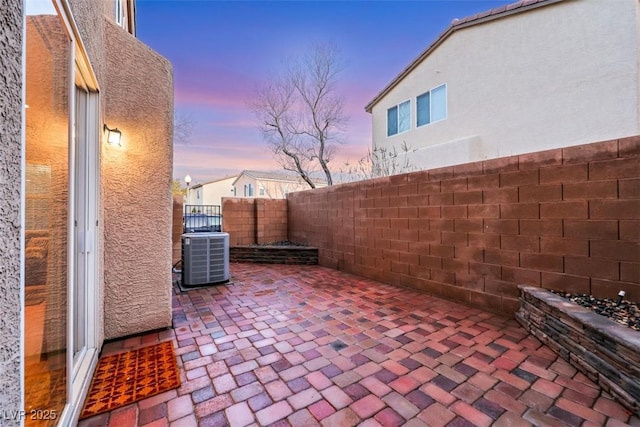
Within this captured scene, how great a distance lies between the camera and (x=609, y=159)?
105 inches

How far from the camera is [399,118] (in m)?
10.1

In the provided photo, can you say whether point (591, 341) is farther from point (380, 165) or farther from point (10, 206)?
point (380, 165)

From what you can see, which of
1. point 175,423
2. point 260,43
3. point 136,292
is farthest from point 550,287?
point 260,43

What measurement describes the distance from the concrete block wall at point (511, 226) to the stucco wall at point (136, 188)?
3.48 m

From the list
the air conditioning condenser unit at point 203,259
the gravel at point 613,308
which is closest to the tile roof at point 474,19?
the gravel at point 613,308

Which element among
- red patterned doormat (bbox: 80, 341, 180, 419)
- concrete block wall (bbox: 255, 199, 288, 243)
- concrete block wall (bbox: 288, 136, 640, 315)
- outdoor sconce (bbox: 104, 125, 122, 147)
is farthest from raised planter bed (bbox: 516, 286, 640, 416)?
concrete block wall (bbox: 255, 199, 288, 243)

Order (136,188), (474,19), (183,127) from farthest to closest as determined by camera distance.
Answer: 1. (183,127)
2. (474,19)
3. (136,188)

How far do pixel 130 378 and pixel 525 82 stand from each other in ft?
30.4

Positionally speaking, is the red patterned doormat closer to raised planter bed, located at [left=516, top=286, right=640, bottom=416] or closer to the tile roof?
raised planter bed, located at [left=516, top=286, right=640, bottom=416]

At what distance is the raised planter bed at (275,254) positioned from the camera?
6.76 metres

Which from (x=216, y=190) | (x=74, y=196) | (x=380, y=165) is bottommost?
(x=74, y=196)

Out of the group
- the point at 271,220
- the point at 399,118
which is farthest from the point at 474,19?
the point at 271,220

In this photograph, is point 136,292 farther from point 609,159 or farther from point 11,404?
point 609,159

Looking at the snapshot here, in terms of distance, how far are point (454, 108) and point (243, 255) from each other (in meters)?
7.38
